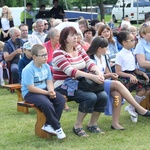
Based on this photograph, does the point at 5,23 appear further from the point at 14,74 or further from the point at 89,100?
the point at 89,100

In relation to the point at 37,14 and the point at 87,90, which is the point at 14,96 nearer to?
the point at 87,90

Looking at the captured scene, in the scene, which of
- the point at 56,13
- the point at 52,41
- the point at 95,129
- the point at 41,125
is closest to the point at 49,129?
the point at 41,125

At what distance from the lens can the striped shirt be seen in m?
5.25

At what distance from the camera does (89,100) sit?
16.8 feet

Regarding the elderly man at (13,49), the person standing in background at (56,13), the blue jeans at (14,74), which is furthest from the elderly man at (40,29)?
the person standing in background at (56,13)

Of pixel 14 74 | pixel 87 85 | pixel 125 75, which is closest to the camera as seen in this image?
pixel 87 85

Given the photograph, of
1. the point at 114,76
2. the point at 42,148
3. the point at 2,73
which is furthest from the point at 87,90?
the point at 2,73

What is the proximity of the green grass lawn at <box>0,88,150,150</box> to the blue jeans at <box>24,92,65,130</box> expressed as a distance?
27cm

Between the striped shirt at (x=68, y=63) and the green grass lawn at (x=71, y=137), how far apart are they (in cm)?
78

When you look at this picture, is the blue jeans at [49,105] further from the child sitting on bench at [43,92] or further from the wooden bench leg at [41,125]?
the wooden bench leg at [41,125]

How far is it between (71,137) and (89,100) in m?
0.53

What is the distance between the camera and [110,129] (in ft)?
18.4

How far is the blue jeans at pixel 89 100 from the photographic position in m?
5.13

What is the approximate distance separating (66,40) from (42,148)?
1420 mm
